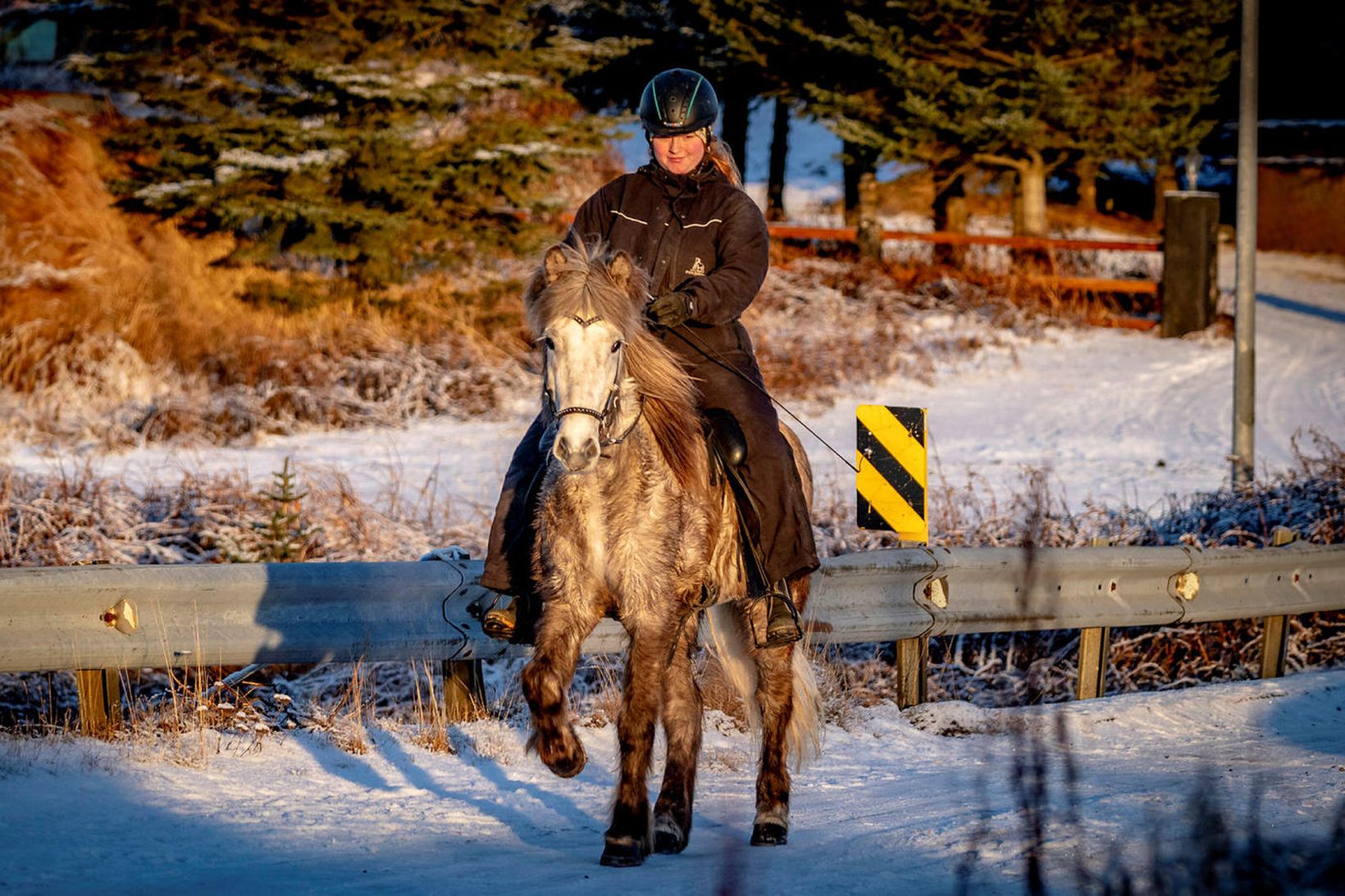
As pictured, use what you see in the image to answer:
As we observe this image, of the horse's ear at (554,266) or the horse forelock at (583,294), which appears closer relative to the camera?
the horse forelock at (583,294)

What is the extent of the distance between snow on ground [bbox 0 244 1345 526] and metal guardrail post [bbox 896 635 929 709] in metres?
3.05

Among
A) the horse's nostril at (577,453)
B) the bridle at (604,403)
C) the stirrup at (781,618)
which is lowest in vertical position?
the stirrup at (781,618)

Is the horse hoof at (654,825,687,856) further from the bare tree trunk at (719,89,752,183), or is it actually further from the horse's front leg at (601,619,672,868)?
the bare tree trunk at (719,89,752,183)

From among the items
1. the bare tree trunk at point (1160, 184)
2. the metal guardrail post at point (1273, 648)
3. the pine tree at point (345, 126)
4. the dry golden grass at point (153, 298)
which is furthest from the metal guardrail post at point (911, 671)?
the bare tree trunk at point (1160, 184)

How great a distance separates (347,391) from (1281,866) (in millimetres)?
13284

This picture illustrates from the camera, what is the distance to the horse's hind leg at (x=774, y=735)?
605 cm

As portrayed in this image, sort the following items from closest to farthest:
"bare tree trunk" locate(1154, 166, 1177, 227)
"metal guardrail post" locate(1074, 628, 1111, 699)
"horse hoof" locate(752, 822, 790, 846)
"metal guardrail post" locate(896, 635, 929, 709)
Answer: "horse hoof" locate(752, 822, 790, 846) → "metal guardrail post" locate(896, 635, 929, 709) → "metal guardrail post" locate(1074, 628, 1111, 699) → "bare tree trunk" locate(1154, 166, 1177, 227)

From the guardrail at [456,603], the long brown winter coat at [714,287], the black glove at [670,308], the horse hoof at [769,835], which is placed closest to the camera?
the black glove at [670,308]

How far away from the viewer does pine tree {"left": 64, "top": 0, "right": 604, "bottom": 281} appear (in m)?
19.2

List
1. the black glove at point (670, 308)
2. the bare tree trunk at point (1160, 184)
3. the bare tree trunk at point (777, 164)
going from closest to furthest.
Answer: the black glove at point (670, 308)
the bare tree trunk at point (1160, 184)
the bare tree trunk at point (777, 164)

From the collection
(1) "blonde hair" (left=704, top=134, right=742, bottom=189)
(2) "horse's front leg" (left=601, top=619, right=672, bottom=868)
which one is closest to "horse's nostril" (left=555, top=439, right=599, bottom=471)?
(2) "horse's front leg" (left=601, top=619, right=672, bottom=868)

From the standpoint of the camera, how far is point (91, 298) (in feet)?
61.0

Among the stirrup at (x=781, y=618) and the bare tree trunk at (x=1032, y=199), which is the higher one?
the bare tree trunk at (x=1032, y=199)

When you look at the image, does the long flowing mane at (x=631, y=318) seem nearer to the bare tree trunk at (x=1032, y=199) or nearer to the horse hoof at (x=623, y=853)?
the horse hoof at (x=623, y=853)
